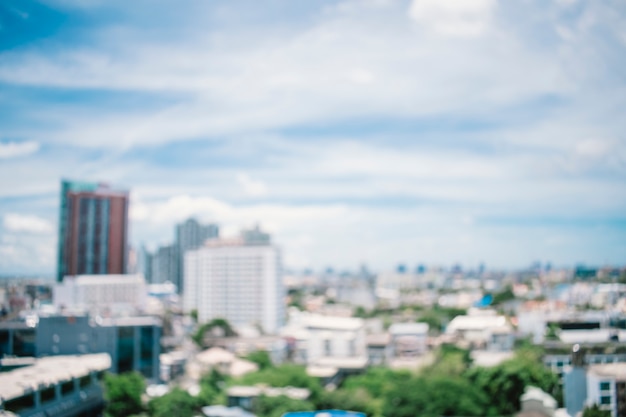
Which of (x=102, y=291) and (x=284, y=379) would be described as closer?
(x=284, y=379)

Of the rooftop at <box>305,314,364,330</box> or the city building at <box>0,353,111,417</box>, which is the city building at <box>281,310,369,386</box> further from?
the city building at <box>0,353,111,417</box>

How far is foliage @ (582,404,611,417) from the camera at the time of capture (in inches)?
140

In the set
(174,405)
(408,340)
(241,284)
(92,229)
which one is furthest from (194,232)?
(174,405)

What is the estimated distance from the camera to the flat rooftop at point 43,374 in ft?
10.6

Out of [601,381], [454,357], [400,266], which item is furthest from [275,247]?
[400,266]

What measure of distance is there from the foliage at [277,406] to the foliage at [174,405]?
521 mm

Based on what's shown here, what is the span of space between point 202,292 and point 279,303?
187 cm

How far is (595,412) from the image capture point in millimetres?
3572

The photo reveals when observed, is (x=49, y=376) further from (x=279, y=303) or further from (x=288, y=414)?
(x=279, y=303)

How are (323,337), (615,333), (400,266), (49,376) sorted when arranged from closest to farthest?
(49,376) < (615,333) < (323,337) < (400,266)

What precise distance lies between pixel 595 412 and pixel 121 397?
3.43m

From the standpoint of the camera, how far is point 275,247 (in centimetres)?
1298

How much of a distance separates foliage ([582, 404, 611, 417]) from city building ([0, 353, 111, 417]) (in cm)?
338

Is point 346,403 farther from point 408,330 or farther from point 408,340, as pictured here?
point 408,330
